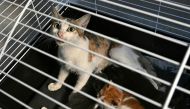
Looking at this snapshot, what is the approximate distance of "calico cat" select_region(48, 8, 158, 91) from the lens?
128 centimetres

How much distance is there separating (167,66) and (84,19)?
0.53 metres

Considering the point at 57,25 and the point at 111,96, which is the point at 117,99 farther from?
the point at 57,25

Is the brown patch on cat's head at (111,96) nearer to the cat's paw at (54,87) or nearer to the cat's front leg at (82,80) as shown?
the cat's front leg at (82,80)

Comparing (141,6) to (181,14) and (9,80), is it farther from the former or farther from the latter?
(9,80)

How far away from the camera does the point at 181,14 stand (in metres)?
1.56

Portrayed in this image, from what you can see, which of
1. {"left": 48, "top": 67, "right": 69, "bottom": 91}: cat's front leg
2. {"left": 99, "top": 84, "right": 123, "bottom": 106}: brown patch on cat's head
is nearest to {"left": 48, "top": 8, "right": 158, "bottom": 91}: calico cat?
{"left": 48, "top": 67, "right": 69, "bottom": 91}: cat's front leg

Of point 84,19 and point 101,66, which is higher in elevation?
point 84,19

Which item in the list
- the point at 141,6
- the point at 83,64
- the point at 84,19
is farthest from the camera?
the point at 141,6

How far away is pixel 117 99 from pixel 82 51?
31cm

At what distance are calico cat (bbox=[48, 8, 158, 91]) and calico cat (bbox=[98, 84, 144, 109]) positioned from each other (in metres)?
0.18

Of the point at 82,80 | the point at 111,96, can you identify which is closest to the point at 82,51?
the point at 82,80

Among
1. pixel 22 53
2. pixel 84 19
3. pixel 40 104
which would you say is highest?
pixel 84 19

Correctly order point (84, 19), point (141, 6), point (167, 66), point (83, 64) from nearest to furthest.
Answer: point (84, 19)
point (83, 64)
point (167, 66)
point (141, 6)

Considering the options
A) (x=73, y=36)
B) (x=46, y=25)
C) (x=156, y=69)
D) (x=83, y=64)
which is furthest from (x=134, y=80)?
(x=46, y=25)
